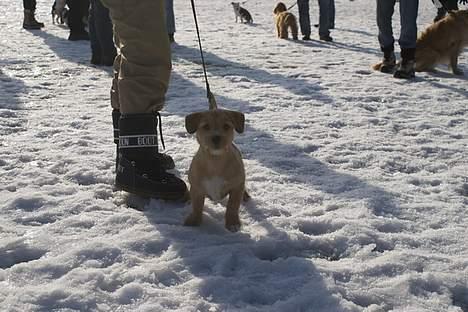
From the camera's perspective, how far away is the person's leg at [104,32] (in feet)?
21.8

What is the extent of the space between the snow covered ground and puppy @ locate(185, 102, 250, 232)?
0.12 meters

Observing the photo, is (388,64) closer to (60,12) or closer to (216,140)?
(216,140)

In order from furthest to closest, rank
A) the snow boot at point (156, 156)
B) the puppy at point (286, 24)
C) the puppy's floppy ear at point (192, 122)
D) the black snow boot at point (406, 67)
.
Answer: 1. the puppy at point (286, 24)
2. the black snow boot at point (406, 67)
3. the snow boot at point (156, 156)
4. the puppy's floppy ear at point (192, 122)

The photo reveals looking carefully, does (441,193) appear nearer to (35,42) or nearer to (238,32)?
(35,42)

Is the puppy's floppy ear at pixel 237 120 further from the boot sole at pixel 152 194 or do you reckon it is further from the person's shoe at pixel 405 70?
the person's shoe at pixel 405 70

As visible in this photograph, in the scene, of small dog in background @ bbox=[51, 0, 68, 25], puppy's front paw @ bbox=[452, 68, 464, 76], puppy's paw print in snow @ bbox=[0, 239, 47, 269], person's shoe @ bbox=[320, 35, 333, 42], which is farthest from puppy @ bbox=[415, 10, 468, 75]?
small dog in background @ bbox=[51, 0, 68, 25]

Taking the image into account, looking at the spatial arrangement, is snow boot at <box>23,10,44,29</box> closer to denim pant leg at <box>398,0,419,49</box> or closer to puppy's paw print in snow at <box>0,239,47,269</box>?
denim pant leg at <box>398,0,419,49</box>

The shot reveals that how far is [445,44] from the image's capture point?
6.89m

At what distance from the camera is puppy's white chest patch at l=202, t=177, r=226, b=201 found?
265 centimetres

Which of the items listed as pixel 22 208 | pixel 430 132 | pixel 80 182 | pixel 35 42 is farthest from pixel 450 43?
pixel 35 42

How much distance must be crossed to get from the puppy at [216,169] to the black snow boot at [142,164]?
0.27 metres

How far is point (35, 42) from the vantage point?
30.6ft

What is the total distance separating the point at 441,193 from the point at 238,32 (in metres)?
9.21

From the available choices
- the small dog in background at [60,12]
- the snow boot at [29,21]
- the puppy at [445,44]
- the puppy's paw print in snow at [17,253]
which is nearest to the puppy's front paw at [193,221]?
the puppy's paw print in snow at [17,253]
